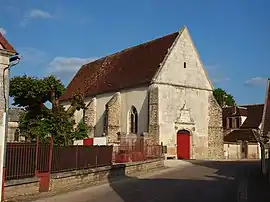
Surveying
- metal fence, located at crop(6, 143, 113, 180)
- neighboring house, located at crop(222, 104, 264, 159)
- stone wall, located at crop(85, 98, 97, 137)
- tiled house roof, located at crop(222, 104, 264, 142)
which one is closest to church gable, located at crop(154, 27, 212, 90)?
stone wall, located at crop(85, 98, 97, 137)

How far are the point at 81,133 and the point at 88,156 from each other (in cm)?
1517

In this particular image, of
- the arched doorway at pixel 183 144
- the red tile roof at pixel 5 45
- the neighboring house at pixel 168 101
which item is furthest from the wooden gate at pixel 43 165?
the arched doorway at pixel 183 144

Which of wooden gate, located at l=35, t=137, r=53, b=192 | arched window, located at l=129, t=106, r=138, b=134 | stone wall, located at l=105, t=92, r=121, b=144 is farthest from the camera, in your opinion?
stone wall, located at l=105, t=92, r=121, b=144

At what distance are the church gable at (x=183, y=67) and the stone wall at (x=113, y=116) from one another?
222 inches

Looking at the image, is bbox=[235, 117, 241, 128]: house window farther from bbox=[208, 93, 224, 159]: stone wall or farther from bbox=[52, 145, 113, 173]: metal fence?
bbox=[52, 145, 113, 173]: metal fence

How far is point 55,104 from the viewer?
29.3 m

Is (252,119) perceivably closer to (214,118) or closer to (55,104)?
(214,118)

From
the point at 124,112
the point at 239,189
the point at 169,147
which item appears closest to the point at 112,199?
the point at 239,189

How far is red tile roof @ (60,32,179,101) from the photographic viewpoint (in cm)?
3944

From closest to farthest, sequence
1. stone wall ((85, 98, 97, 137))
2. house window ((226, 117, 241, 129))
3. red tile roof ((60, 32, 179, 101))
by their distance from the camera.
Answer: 1. red tile roof ((60, 32, 179, 101))
2. stone wall ((85, 98, 97, 137))
3. house window ((226, 117, 241, 129))

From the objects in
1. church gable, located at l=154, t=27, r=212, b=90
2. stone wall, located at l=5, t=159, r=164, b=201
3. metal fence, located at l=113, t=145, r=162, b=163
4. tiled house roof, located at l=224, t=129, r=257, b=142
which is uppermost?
church gable, located at l=154, t=27, r=212, b=90

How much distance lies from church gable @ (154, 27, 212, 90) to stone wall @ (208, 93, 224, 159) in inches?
91.7

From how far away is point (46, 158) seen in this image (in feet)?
53.3

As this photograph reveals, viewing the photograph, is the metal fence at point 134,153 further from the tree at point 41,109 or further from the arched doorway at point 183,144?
the arched doorway at point 183,144
